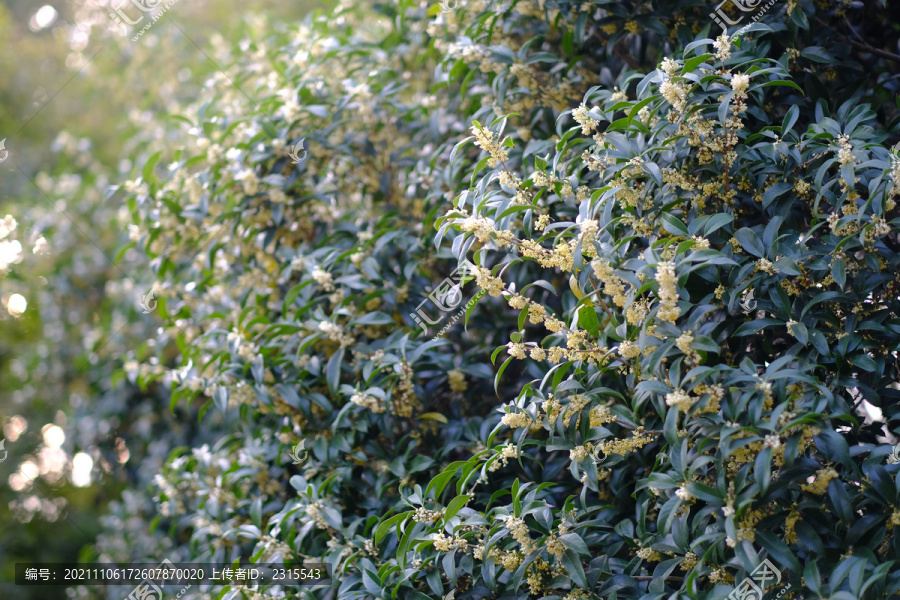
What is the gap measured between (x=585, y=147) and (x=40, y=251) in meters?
3.65

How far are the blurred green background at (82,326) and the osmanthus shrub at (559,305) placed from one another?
105 cm

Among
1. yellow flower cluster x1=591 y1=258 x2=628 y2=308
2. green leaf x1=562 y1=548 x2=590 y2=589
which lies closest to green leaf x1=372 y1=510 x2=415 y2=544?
green leaf x1=562 y1=548 x2=590 y2=589

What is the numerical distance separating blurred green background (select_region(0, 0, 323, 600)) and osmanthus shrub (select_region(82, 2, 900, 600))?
1050 mm

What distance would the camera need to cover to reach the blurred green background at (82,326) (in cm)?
367

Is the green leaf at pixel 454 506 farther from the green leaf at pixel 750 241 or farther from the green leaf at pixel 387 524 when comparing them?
the green leaf at pixel 750 241

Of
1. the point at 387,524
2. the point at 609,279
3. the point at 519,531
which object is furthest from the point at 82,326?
the point at 609,279

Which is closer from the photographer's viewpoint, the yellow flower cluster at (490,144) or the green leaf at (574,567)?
the green leaf at (574,567)

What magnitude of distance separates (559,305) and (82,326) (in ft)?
11.2

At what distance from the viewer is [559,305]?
2162 millimetres

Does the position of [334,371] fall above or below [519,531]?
above

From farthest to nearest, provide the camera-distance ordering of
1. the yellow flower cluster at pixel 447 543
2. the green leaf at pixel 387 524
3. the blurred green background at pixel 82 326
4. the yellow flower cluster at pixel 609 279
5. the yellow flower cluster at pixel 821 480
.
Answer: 1. the blurred green background at pixel 82 326
2. the green leaf at pixel 387 524
3. the yellow flower cluster at pixel 447 543
4. the yellow flower cluster at pixel 609 279
5. the yellow flower cluster at pixel 821 480

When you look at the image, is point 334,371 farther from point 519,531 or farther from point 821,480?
point 821,480

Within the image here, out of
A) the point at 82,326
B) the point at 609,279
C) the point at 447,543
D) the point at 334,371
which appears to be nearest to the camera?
the point at 609,279

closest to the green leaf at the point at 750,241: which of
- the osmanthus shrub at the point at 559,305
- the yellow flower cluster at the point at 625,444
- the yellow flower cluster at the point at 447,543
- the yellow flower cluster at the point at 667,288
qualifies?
the osmanthus shrub at the point at 559,305
